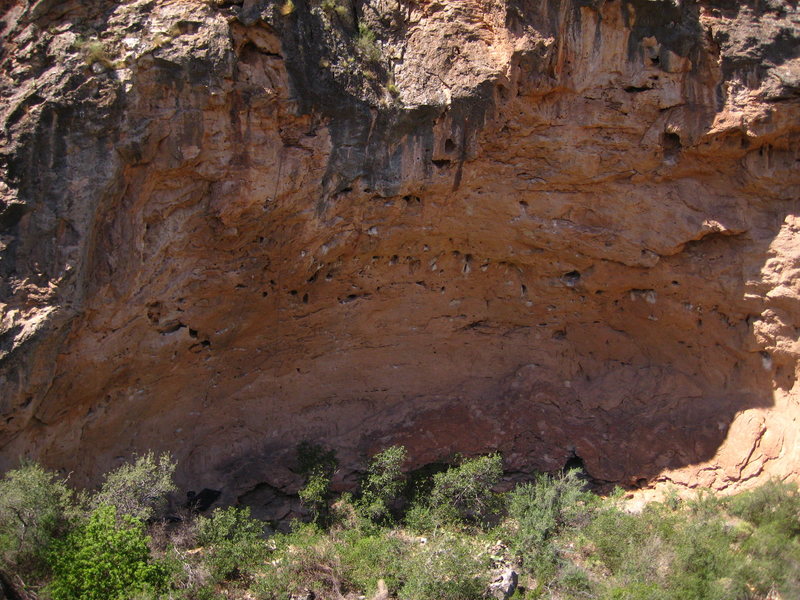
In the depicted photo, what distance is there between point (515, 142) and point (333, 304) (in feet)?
10.4

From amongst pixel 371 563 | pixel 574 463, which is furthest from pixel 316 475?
pixel 574 463

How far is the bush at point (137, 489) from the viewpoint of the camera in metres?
8.20

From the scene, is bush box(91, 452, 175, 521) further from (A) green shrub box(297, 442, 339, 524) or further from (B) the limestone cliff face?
(A) green shrub box(297, 442, 339, 524)

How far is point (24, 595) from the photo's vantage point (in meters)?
7.46

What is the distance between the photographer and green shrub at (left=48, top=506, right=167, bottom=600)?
24.1 ft

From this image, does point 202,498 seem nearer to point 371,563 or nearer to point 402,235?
point 371,563

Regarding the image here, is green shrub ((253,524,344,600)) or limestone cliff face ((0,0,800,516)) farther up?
limestone cliff face ((0,0,800,516))

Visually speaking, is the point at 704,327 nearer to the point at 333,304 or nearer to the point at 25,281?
the point at 333,304

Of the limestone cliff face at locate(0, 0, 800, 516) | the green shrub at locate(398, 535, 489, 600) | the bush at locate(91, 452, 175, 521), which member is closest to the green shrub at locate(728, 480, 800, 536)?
the limestone cliff face at locate(0, 0, 800, 516)

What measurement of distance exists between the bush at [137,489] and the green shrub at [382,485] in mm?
2386

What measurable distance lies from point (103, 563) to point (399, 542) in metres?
3.23

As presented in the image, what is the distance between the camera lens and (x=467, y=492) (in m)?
9.21

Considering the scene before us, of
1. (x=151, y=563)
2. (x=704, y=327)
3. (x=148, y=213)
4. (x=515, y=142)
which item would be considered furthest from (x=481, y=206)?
(x=151, y=563)

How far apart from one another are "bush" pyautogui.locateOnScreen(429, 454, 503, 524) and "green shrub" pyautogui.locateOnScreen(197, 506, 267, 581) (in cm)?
224
